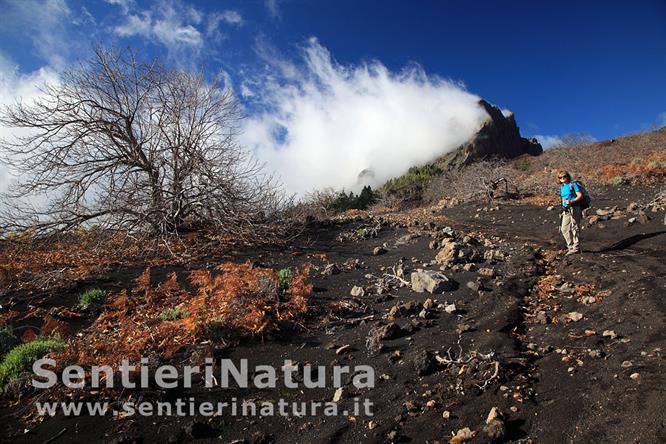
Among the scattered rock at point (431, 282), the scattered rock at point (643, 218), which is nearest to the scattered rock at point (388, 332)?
the scattered rock at point (431, 282)

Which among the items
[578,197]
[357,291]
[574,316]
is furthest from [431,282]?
[578,197]

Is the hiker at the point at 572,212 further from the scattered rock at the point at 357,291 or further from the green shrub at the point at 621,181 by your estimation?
the green shrub at the point at 621,181

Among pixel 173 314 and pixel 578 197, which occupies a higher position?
pixel 578 197

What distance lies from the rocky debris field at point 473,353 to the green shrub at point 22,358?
46 cm

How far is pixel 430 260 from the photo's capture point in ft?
23.4

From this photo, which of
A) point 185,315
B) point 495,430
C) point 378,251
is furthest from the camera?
point 378,251

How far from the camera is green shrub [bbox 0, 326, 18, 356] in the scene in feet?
14.9

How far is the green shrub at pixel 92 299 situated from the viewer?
553 centimetres

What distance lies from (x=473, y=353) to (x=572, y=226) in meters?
4.63

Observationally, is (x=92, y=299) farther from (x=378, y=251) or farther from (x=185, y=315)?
(x=378, y=251)

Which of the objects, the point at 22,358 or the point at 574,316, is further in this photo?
the point at 574,316

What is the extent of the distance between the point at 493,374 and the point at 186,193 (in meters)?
7.51

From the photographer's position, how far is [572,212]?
22.7 ft

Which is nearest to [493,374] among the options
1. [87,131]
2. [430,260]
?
[430,260]
